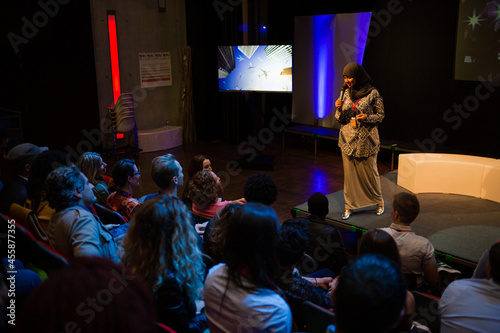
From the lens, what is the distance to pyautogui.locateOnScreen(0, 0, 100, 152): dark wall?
6734mm

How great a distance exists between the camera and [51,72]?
732 centimetres

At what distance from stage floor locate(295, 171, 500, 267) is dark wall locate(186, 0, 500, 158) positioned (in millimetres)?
1967

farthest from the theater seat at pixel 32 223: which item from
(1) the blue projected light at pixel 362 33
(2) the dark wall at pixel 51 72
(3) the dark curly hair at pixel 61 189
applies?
(1) the blue projected light at pixel 362 33

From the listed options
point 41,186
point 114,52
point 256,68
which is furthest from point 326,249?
point 114,52

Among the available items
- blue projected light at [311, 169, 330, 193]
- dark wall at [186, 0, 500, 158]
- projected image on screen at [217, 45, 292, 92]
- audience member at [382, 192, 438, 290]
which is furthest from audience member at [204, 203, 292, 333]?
dark wall at [186, 0, 500, 158]

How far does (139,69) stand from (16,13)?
7.81ft

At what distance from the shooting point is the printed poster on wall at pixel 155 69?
339 inches

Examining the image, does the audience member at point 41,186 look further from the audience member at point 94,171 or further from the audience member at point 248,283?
the audience member at point 248,283

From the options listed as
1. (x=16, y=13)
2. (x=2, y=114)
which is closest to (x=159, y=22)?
(x=16, y=13)

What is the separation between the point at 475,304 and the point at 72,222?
2.10 m

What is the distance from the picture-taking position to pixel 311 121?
9031 millimetres

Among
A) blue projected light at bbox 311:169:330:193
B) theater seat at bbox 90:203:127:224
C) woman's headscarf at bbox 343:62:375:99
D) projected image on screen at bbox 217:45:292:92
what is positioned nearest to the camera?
theater seat at bbox 90:203:127:224

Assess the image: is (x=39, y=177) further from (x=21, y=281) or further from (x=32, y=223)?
(x=21, y=281)

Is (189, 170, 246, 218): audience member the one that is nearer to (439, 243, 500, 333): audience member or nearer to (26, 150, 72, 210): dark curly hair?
(26, 150, 72, 210): dark curly hair
